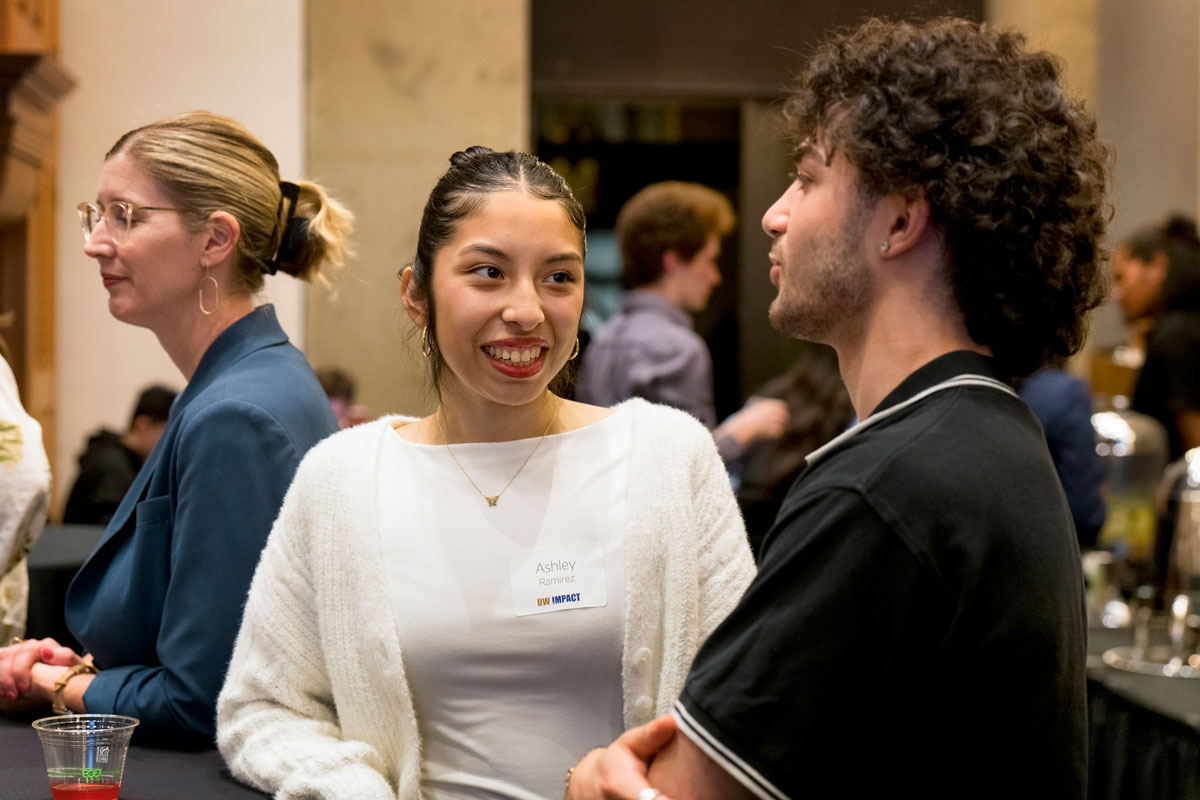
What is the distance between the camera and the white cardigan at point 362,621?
1.44 meters

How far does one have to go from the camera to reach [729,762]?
102 centimetres

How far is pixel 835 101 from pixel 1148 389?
12.4ft

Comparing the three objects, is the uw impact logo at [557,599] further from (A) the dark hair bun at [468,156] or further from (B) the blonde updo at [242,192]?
(B) the blonde updo at [242,192]

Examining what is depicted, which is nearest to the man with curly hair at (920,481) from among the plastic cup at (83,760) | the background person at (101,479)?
the plastic cup at (83,760)

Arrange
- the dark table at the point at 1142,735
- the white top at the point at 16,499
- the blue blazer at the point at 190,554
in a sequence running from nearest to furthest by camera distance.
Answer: the blue blazer at the point at 190,554 → the white top at the point at 16,499 → the dark table at the point at 1142,735

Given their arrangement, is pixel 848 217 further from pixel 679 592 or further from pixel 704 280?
pixel 704 280

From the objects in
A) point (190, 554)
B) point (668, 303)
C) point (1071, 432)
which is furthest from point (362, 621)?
point (1071, 432)

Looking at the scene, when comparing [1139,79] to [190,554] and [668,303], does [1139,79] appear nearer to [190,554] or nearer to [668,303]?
[668,303]

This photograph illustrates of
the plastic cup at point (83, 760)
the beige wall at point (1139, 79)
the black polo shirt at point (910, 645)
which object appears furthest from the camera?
the beige wall at point (1139, 79)

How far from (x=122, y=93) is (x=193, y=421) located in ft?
12.8

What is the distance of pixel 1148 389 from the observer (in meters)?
4.55

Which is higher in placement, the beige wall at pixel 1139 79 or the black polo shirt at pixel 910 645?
the beige wall at pixel 1139 79

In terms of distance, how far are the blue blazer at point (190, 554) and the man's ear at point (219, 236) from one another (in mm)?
192

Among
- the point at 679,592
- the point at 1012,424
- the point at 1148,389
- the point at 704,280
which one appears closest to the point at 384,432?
the point at 679,592
